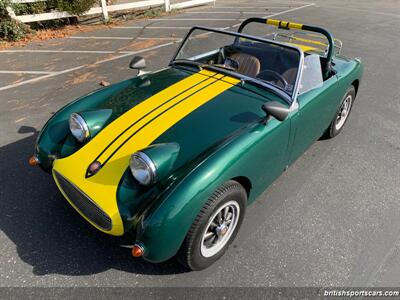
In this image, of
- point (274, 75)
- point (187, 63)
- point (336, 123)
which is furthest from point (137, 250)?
point (336, 123)

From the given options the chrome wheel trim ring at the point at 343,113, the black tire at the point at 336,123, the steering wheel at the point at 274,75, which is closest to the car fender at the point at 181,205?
the steering wheel at the point at 274,75

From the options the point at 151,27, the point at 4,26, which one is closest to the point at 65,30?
the point at 4,26

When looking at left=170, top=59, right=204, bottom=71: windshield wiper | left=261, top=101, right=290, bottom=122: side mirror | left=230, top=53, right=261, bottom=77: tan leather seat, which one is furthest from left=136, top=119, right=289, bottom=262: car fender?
left=170, top=59, right=204, bottom=71: windshield wiper

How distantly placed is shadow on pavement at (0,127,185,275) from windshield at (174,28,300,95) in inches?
79.4

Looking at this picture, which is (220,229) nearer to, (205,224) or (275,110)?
(205,224)

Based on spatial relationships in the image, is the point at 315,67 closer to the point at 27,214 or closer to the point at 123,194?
the point at 123,194

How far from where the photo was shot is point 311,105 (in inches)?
125

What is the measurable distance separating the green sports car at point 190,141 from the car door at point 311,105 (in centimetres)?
1

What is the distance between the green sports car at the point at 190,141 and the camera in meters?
2.20

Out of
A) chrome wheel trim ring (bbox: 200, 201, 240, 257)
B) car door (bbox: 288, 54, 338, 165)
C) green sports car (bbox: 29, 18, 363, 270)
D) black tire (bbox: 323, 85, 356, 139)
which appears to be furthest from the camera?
black tire (bbox: 323, 85, 356, 139)

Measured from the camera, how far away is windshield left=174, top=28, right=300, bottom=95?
10.4 feet

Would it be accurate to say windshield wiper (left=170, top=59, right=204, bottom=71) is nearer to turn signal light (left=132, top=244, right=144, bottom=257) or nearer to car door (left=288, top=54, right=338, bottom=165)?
car door (left=288, top=54, right=338, bottom=165)

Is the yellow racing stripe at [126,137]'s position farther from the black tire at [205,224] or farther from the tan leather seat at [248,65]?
the black tire at [205,224]

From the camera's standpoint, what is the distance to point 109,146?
2.59m
